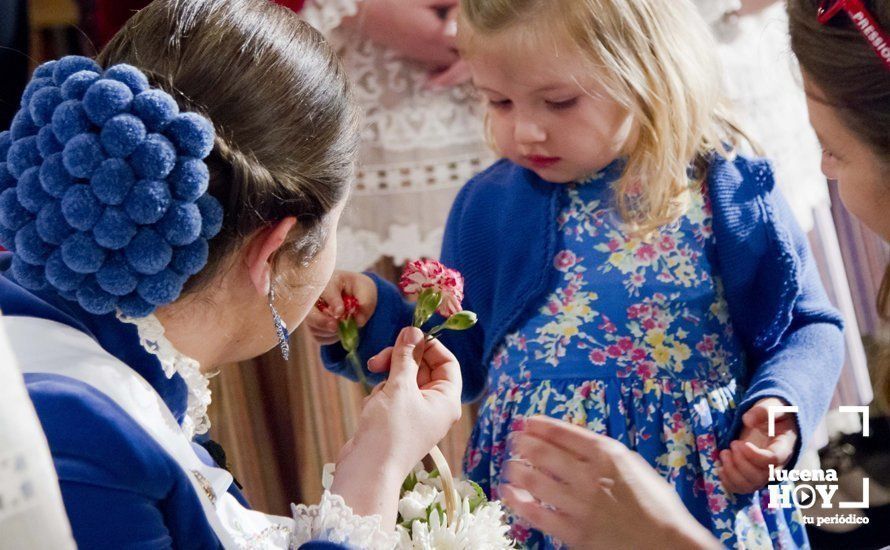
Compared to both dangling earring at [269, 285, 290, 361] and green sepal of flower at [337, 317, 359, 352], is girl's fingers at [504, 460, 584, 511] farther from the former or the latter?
green sepal of flower at [337, 317, 359, 352]

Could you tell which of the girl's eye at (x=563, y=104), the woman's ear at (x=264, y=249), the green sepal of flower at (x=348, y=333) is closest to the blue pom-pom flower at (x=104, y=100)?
the woman's ear at (x=264, y=249)

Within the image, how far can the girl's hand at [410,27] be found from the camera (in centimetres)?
159

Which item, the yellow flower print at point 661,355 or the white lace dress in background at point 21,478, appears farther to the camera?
the yellow flower print at point 661,355

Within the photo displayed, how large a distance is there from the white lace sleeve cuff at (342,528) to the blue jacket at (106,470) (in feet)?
0.04

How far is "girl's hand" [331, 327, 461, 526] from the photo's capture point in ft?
3.32

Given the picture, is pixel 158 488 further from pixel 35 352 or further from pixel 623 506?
pixel 623 506

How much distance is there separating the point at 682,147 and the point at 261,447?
0.97m

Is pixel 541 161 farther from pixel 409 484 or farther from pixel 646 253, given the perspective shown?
pixel 409 484

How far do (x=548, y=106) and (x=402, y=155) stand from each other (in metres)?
0.31

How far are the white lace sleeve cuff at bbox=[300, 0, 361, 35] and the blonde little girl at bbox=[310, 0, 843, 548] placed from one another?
204 millimetres

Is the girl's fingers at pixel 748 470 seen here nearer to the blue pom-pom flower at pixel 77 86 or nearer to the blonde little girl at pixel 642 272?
the blonde little girl at pixel 642 272

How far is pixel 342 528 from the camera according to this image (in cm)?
96

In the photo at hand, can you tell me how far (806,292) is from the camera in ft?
4.87

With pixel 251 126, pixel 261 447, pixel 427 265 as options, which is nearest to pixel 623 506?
pixel 427 265
